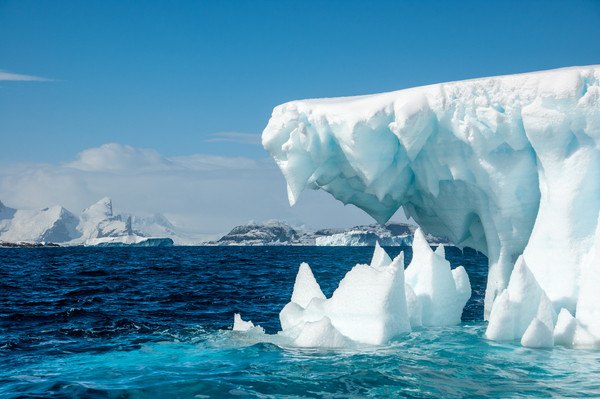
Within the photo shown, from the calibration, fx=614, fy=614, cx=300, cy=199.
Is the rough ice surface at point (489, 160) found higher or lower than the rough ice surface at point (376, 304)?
higher

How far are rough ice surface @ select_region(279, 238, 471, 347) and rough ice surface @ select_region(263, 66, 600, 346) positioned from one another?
1.41 m

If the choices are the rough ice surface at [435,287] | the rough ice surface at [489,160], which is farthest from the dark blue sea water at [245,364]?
the rough ice surface at [489,160]

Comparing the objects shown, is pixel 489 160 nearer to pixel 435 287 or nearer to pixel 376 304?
pixel 435 287

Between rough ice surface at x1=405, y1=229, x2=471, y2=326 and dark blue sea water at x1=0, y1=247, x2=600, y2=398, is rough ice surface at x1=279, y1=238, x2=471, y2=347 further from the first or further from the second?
dark blue sea water at x1=0, y1=247, x2=600, y2=398

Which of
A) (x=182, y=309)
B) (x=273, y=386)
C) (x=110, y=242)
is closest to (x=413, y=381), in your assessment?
(x=273, y=386)

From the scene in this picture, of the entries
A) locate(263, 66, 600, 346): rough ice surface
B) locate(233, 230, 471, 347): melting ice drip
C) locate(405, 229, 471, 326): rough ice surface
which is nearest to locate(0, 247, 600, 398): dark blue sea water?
locate(233, 230, 471, 347): melting ice drip

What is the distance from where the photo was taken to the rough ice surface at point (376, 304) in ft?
36.1

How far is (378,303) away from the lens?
36.1ft

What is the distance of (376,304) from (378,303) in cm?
6

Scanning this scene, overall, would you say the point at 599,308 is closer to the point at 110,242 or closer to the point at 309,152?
the point at 309,152

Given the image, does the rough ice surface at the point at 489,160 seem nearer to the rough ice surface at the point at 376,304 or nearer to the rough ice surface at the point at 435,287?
the rough ice surface at the point at 435,287

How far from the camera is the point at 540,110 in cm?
1174

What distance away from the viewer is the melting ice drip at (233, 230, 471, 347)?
36.1 feet

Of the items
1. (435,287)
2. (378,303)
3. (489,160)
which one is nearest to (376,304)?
(378,303)
